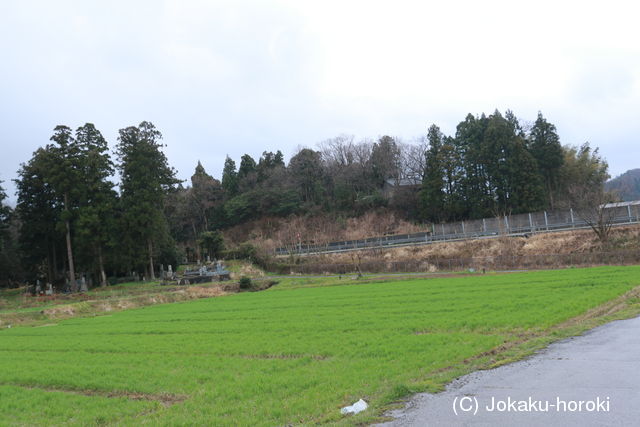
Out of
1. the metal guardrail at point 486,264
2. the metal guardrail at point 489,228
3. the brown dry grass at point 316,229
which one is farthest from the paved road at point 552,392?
the brown dry grass at point 316,229

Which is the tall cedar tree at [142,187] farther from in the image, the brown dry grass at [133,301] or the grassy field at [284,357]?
the grassy field at [284,357]

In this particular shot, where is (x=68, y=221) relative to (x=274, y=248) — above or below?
above

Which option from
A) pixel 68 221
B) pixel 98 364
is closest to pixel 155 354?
pixel 98 364

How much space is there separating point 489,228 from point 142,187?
3775cm

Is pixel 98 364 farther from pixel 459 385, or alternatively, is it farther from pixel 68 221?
pixel 68 221

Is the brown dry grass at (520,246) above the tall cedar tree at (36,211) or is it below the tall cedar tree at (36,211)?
below

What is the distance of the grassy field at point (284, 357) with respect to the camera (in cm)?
813

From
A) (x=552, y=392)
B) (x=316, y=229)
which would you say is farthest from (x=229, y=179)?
(x=552, y=392)

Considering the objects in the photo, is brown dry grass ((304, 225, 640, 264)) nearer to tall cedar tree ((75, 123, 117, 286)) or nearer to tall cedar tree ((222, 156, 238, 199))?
tall cedar tree ((75, 123, 117, 286))

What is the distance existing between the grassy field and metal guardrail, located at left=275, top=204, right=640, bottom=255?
73.5 ft

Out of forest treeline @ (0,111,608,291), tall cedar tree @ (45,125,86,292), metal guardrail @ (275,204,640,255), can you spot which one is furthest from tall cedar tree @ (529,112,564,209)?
tall cedar tree @ (45,125,86,292)

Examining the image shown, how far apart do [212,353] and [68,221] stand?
134 feet

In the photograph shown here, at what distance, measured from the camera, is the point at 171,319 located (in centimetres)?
2417

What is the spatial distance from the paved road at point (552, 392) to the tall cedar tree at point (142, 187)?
1807 inches
